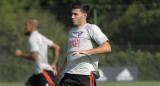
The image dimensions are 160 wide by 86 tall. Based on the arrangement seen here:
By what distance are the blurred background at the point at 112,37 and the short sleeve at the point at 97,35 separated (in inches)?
394

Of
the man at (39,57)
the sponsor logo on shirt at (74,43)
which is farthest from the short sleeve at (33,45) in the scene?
the sponsor logo on shirt at (74,43)

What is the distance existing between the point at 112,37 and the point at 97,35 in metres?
21.5

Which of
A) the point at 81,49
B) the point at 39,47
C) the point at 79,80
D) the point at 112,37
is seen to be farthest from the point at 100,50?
the point at 112,37

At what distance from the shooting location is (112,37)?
92.3ft

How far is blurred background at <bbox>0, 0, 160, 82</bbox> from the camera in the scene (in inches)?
867

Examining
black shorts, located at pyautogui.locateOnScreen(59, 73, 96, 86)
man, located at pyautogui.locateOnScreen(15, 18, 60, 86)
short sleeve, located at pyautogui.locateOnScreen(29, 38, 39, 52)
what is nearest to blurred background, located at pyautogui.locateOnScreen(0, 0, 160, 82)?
man, located at pyautogui.locateOnScreen(15, 18, 60, 86)

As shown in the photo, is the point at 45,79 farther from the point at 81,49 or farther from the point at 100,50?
the point at 100,50

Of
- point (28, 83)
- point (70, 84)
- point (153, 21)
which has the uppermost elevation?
point (70, 84)

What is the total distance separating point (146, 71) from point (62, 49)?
4046 millimetres

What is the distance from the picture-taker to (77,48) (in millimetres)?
6836

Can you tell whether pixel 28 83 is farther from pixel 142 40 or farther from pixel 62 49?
pixel 142 40

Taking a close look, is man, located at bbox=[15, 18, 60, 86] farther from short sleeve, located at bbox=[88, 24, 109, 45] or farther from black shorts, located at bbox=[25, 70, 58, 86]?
short sleeve, located at bbox=[88, 24, 109, 45]

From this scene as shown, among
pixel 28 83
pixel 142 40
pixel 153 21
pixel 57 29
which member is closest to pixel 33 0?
pixel 57 29

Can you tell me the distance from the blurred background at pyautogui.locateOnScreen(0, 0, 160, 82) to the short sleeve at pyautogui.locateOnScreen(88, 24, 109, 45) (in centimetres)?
1002
